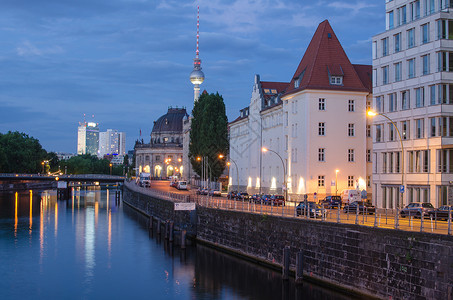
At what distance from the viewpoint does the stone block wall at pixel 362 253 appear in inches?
1016

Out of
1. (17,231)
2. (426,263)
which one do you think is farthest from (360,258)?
(17,231)

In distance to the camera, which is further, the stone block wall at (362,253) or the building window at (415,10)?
the building window at (415,10)

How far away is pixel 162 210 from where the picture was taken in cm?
7569

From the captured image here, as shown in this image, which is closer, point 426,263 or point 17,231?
point 426,263

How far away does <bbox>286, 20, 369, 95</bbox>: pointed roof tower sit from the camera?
7338 centimetres

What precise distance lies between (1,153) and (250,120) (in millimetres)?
84887

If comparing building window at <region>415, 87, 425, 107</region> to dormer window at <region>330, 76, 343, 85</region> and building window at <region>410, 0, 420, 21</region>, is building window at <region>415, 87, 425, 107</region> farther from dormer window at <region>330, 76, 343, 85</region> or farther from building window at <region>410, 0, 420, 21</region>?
dormer window at <region>330, 76, 343, 85</region>

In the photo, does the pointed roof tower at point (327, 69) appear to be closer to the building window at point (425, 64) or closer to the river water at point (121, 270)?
the building window at point (425, 64)

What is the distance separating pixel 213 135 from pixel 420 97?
54735mm

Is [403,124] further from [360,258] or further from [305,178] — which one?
[360,258]

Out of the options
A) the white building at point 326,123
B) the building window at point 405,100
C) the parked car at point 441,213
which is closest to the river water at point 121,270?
the parked car at point 441,213

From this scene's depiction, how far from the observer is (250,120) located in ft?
345

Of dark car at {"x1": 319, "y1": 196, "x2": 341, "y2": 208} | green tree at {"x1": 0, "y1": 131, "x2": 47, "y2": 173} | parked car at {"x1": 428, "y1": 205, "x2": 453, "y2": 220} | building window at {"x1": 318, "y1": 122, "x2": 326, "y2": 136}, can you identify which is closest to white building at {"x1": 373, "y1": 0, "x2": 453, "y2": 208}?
dark car at {"x1": 319, "y1": 196, "x2": 341, "y2": 208}

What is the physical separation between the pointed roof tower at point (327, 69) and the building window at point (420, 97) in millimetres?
17830
